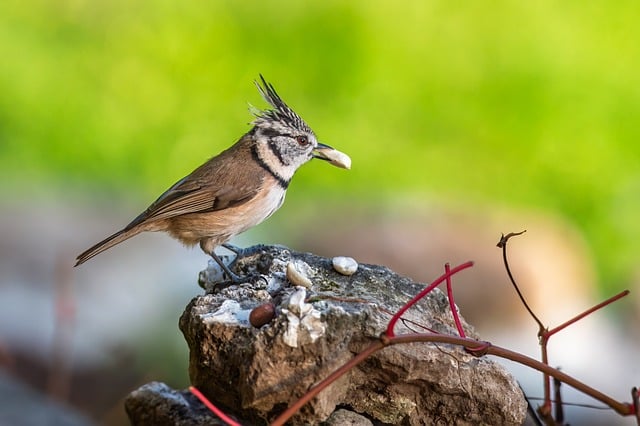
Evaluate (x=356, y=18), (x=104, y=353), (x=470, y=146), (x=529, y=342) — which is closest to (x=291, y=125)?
(x=104, y=353)

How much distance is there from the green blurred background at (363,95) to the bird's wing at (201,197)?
102 inches

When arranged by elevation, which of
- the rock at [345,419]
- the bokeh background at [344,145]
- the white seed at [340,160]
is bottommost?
the rock at [345,419]

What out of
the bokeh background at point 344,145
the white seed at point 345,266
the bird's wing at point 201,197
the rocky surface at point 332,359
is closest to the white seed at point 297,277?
the rocky surface at point 332,359

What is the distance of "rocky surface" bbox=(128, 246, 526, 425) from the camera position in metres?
2.49

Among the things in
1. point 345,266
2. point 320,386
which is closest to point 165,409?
point 345,266

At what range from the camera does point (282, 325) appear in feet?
8.18

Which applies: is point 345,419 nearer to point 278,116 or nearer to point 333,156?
point 333,156

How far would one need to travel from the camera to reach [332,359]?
2514 millimetres

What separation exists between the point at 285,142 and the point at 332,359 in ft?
4.92

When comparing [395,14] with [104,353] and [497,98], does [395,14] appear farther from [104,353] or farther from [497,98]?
[104,353]

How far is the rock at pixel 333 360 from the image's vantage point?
2.49m

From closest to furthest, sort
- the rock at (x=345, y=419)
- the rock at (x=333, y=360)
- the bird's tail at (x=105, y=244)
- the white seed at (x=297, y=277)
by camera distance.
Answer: the rock at (x=333, y=360), the rock at (x=345, y=419), the white seed at (x=297, y=277), the bird's tail at (x=105, y=244)

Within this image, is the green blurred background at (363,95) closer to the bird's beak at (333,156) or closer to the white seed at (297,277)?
the bird's beak at (333,156)

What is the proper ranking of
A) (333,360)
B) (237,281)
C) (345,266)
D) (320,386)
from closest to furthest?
1. (320,386)
2. (333,360)
3. (345,266)
4. (237,281)
